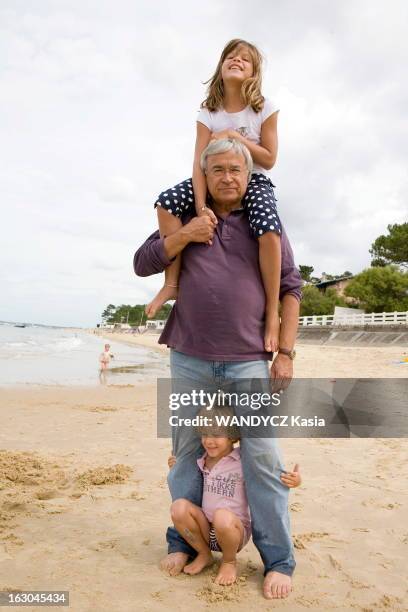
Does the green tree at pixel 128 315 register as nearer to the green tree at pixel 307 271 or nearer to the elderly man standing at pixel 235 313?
the green tree at pixel 307 271

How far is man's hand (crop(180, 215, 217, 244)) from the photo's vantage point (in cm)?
258

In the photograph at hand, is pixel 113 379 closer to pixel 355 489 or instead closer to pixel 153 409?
pixel 153 409

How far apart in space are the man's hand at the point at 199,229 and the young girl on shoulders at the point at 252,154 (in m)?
0.05

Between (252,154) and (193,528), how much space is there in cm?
213

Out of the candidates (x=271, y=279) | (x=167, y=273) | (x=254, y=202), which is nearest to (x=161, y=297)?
(x=167, y=273)

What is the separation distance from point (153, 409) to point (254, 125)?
719 centimetres

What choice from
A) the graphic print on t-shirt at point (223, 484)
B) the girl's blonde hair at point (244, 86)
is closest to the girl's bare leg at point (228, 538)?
the graphic print on t-shirt at point (223, 484)

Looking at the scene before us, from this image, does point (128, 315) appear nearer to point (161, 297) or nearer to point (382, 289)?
point (382, 289)

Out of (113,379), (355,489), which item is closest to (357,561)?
(355,489)

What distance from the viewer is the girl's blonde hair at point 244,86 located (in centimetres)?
289

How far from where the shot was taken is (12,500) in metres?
3.93

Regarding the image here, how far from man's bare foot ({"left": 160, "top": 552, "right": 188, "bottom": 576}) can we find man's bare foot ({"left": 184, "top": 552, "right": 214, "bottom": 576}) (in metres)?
0.04

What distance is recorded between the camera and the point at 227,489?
278 centimetres

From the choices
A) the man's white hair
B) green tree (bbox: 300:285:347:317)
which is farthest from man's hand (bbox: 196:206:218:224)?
green tree (bbox: 300:285:347:317)
